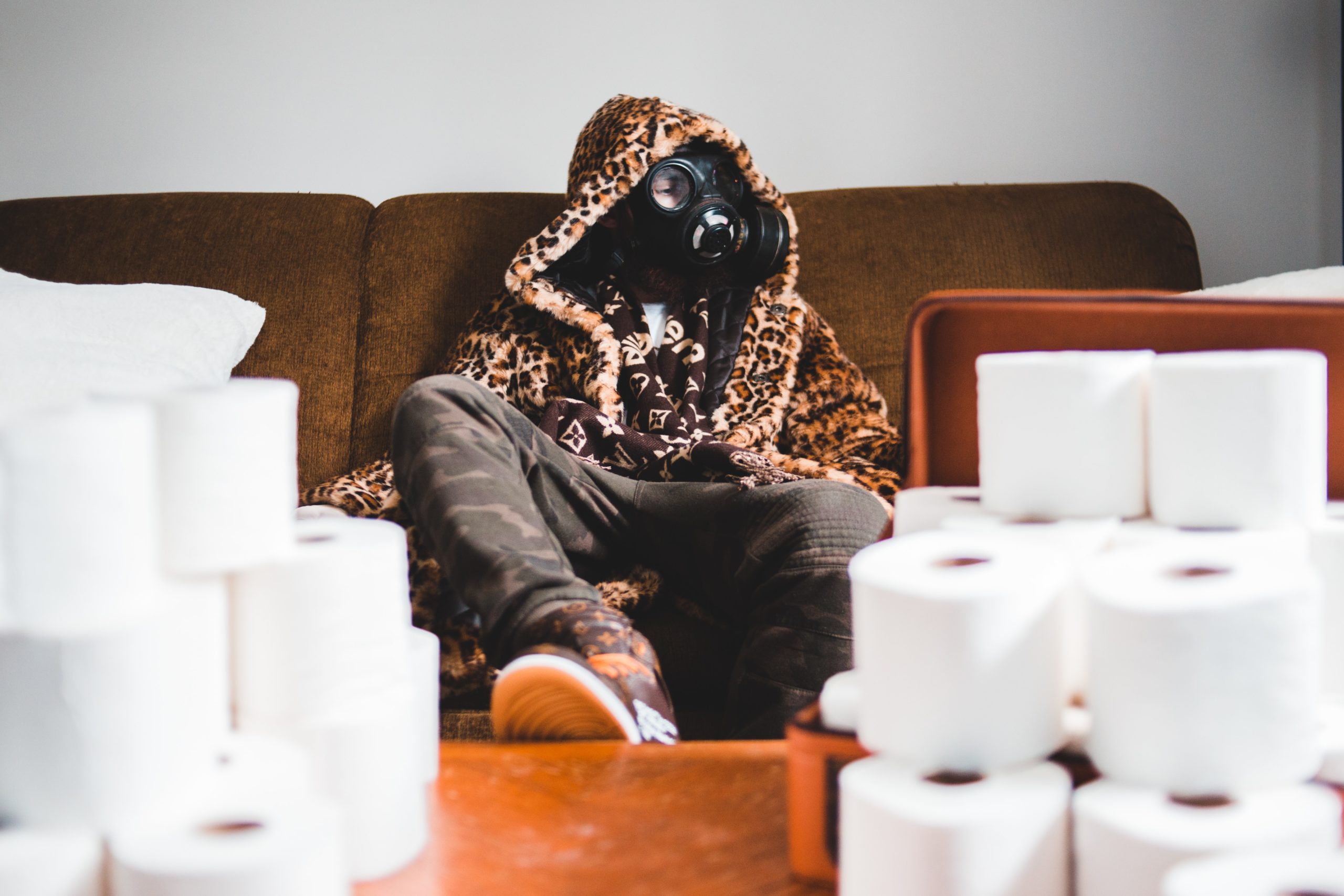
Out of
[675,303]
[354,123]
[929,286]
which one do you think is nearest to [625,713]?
[675,303]

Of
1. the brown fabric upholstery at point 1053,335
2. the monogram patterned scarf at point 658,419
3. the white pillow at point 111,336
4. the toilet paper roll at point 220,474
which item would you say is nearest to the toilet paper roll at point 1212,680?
the brown fabric upholstery at point 1053,335

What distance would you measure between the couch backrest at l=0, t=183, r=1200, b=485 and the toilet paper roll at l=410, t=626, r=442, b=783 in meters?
1.10

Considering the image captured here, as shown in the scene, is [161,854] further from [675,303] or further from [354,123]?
[354,123]

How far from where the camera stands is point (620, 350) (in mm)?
1534

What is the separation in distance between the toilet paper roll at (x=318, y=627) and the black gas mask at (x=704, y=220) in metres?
1.14

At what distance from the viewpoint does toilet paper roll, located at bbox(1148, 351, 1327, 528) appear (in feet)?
1.84

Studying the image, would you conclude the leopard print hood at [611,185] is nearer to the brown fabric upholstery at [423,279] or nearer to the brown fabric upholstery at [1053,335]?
the brown fabric upholstery at [423,279]

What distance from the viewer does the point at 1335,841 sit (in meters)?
0.43

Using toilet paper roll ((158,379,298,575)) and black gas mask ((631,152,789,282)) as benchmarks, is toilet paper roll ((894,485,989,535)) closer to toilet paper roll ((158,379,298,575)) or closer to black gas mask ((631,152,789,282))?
toilet paper roll ((158,379,298,575))

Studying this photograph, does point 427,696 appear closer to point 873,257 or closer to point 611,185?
point 611,185

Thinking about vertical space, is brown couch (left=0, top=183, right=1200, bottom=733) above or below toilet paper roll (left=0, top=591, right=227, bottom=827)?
above

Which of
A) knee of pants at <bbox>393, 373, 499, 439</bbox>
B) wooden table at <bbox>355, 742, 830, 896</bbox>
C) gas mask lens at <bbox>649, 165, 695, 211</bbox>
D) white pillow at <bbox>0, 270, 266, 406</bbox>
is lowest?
wooden table at <bbox>355, 742, 830, 896</bbox>

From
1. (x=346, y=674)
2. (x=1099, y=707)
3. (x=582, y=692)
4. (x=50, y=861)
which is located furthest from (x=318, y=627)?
(x=1099, y=707)

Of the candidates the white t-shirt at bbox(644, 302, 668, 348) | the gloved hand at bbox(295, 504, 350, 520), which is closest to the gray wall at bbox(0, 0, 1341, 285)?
the white t-shirt at bbox(644, 302, 668, 348)
